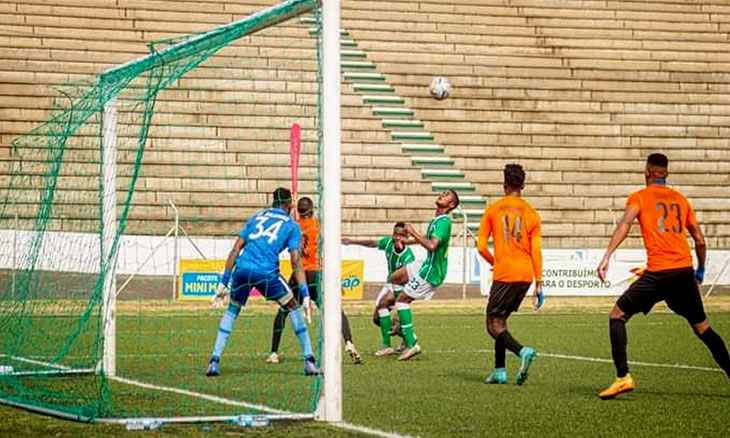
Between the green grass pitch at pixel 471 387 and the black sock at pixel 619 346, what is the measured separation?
0.93ft

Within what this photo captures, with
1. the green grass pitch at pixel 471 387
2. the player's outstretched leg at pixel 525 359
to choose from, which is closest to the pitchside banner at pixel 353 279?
the green grass pitch at pixel 471 387

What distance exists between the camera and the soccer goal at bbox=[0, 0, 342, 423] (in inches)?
401

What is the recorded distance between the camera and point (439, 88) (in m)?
36.8

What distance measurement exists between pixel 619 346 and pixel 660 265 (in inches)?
29.2

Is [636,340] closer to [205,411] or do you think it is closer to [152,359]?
[152,359]

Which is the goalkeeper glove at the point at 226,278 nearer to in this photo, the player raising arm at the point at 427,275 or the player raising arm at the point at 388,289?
the player raising arm at the point at 427,275

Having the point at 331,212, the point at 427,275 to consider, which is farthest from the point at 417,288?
the point at 331,212

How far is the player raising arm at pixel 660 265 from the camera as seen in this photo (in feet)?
38.1

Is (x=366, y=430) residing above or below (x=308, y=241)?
below

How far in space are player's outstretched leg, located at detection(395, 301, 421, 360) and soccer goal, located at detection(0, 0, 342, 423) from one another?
150cm

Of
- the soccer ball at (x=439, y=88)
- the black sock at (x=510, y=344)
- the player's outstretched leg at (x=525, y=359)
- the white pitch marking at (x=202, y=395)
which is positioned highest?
the soccer ball at (x=439, y=88)

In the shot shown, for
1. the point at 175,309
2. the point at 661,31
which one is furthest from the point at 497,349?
the point at 661,31

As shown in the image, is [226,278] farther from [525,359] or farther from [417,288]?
[417,288]

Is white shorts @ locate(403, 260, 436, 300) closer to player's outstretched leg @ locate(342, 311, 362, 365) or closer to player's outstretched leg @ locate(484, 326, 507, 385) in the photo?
player's outstretched leg @ locate(342, 311, 362, 365)
